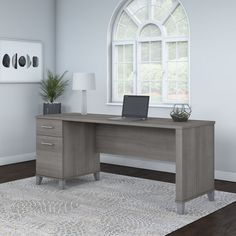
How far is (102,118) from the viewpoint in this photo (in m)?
4.94

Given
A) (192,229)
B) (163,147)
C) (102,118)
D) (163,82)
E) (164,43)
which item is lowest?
(192,229)

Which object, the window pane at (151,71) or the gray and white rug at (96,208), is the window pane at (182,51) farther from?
the gray and white rug at (96,208)

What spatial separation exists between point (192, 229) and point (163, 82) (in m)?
2.73

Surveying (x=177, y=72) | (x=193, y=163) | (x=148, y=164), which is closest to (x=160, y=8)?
(x=177, y=72)

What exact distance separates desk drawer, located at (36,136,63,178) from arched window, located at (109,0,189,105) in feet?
5.49

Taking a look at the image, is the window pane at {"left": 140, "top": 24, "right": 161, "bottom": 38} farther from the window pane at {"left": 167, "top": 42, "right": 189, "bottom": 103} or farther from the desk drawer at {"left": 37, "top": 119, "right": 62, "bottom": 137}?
the desk drawer at {"left": 37, "top": 119, "right": 62, "bottom": 137}

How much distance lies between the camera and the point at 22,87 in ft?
22.2

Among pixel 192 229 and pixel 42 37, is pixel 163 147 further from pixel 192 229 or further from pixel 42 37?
pixel 42 37

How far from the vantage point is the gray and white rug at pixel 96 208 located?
374 centimetres

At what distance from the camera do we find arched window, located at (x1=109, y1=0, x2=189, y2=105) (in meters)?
5.96

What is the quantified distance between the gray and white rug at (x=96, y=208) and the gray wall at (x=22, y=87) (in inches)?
52.0

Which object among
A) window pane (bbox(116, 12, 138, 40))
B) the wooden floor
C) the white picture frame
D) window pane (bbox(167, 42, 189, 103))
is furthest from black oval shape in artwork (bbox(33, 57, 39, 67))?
window pane (bbox(167, 42, 189, 103))

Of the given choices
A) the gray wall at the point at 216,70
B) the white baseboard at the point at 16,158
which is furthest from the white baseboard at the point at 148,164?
the white baseboard at the point at 16,158

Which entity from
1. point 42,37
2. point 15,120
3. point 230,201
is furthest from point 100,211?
point 42,37
